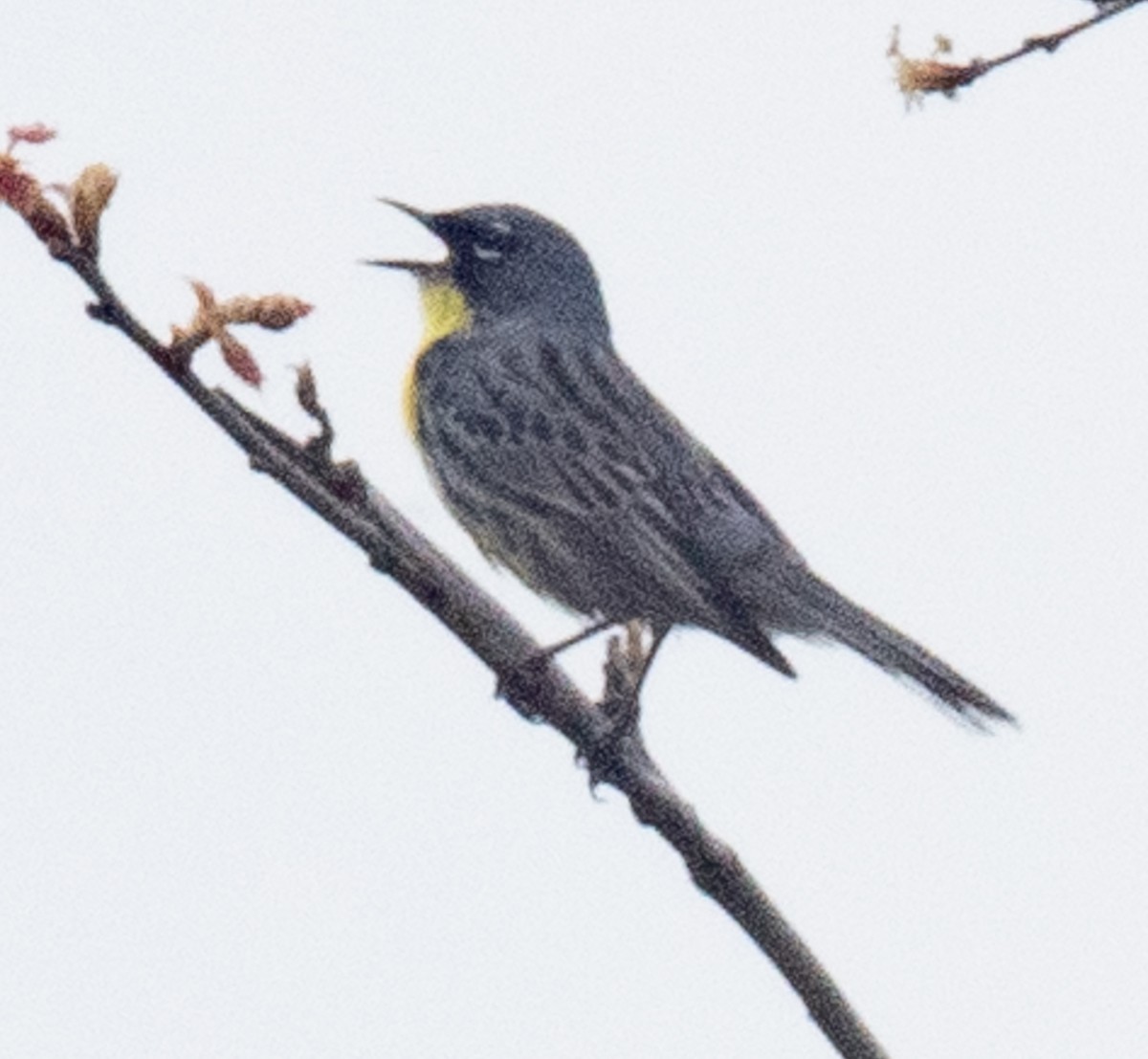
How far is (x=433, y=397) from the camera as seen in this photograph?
9688mm

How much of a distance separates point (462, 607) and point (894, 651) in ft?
13.1

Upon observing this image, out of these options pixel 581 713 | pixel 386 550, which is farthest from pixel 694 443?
pixel 386 550

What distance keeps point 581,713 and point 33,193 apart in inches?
58.3

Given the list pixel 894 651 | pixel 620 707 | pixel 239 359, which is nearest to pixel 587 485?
pixel 894 651

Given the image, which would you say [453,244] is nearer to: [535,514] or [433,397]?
[433,397]

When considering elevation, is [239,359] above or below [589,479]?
above

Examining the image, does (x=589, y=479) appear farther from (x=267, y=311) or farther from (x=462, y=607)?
(x=267, y=311)

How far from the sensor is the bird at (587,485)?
8406 mm

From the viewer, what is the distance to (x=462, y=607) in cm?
444

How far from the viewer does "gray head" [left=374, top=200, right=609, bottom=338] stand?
10461 mm

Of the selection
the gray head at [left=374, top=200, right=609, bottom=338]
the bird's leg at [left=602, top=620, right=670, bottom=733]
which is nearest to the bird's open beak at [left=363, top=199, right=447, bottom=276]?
the gray head at [left=374, top=200, right=609, bottom=338]

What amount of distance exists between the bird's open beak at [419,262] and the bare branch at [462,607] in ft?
15.1

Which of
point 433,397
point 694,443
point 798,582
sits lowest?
point 798,582

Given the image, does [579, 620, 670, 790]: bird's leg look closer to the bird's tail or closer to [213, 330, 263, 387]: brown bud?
[213, 330, 263, 387]: brown bud
